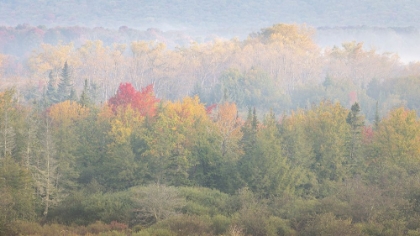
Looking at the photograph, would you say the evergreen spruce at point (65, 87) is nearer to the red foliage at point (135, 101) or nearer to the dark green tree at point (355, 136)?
the red foliage at point (135, 101)

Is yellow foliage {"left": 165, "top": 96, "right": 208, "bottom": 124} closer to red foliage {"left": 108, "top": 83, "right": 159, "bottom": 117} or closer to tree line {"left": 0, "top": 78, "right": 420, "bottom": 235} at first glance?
tree line {"left": 0, "top": 78, "right": 420, "bottom": 235}

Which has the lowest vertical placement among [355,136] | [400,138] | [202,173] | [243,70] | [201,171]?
[202,173]

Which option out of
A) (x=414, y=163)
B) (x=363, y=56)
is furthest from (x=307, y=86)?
(x=414, y=163)

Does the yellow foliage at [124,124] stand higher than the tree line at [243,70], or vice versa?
the tree line at [243,70]

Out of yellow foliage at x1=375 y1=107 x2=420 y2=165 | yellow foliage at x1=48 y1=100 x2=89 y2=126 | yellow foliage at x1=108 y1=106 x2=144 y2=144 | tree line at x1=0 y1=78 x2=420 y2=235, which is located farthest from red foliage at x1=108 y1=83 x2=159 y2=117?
yellow foliage at x1=375 y1=107 x2=420 y2=165

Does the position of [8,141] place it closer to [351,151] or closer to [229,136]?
[229,136]

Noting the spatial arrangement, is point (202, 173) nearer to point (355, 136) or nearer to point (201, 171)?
point (201, 171)

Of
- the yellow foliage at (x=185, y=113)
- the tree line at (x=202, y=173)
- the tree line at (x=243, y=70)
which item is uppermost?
the tree line at (x=243, y=70)

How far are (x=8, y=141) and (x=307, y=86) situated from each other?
280 ft

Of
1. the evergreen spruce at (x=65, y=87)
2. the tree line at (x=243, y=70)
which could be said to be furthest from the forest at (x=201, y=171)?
the tree line at (x=243, y=70)

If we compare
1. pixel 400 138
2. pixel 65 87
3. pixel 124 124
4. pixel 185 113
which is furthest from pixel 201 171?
pixel 65 87

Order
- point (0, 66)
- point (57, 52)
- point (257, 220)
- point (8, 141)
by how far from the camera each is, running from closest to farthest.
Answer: point (257, 220), point (8, 141), point (57, 52), point (0, 66)

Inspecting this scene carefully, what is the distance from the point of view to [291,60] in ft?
474

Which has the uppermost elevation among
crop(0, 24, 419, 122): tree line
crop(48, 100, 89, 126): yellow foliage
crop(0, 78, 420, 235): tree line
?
crop(0, 24, 419, 122): tree line
